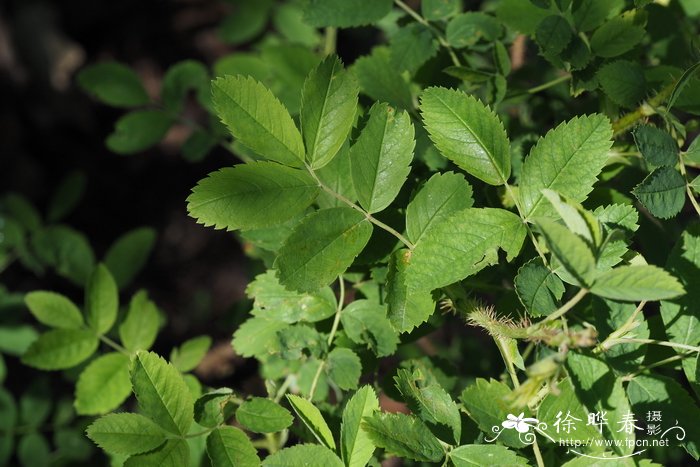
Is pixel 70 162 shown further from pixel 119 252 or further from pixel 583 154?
pixel 583 154

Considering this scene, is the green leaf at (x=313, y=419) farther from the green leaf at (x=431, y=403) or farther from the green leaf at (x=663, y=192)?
the green leaf at (x=663, y=192)

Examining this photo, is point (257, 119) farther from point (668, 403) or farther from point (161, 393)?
point (668, 403)

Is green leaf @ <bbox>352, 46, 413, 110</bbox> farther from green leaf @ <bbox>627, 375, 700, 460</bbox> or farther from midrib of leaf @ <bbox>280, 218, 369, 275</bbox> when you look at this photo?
green leaf @ <bbox>627, 375, 700, 460</bbox>

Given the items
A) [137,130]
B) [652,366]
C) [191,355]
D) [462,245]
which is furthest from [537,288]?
[137,130]

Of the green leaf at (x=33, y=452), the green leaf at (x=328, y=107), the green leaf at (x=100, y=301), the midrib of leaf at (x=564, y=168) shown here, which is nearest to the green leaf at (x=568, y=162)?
the midrib of leaf at (x=564, y=168)

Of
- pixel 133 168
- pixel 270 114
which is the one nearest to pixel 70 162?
pixel 133 168

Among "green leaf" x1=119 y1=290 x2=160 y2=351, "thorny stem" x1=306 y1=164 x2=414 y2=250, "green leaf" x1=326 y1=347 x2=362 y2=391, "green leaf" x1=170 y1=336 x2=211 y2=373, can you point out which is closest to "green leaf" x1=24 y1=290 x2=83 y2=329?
"green leaf" x1=119 y1=290 x2=160 y2=351

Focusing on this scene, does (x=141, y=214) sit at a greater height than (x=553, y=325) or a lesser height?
lesser

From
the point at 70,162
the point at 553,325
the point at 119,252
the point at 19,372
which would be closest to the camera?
the point at 553,325
